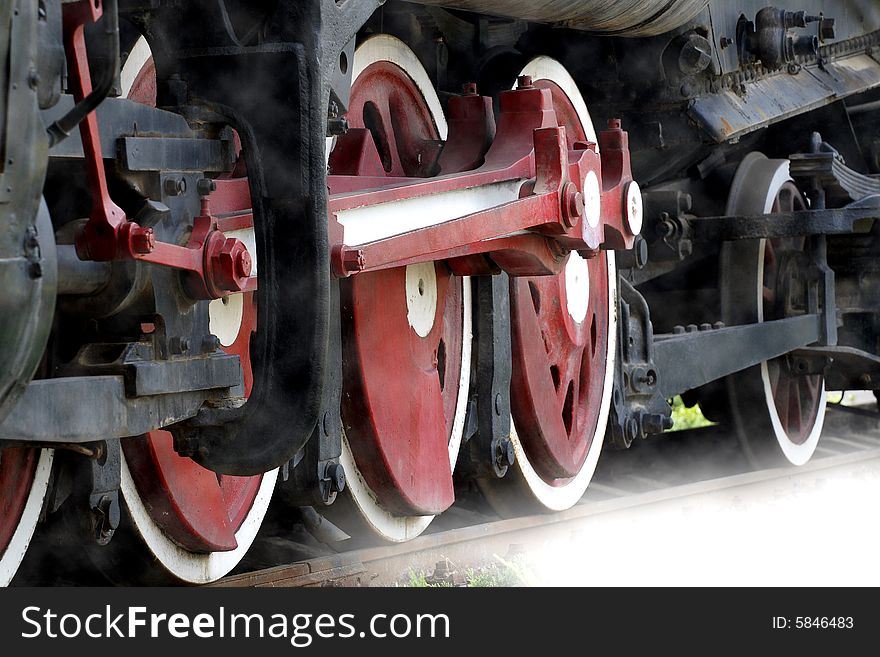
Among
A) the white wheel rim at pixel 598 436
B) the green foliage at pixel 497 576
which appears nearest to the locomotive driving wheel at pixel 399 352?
the green foliage at pixel 497 576

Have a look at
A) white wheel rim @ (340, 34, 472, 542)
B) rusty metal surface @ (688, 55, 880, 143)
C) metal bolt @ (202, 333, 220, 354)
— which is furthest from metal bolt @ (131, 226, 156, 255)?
rusty metal surface @ (688, 55, 880, 143)

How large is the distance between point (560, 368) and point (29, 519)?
169 centimetres

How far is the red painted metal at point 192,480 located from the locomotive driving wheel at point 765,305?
2.36 metres

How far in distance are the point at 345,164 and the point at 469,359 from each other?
0.65 m

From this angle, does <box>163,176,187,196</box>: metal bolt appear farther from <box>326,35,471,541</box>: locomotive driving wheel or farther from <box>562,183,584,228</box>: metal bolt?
<box>562,183,584,228</box>: metal bolt

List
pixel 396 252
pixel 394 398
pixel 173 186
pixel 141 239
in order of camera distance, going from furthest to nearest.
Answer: pixel 394 398 → pixel 396 252 → pixel 173 186 → pixel 141 239

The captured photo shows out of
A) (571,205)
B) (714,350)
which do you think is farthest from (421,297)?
(714,350)

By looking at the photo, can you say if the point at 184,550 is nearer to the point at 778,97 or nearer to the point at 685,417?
the point at 778,97

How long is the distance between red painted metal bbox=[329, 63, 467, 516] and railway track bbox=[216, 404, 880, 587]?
0.19 metres

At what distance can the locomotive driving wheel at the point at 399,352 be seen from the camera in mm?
2830

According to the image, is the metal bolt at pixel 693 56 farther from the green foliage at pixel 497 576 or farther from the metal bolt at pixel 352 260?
the metal bolt at pixel 352 260

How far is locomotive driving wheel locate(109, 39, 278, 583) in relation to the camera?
2.37 m

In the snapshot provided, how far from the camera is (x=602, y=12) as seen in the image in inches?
124

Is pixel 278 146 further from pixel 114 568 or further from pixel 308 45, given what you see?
pixel 114 568
